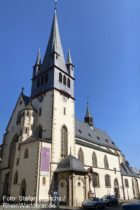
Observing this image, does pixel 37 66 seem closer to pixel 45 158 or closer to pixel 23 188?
pixel 45 158

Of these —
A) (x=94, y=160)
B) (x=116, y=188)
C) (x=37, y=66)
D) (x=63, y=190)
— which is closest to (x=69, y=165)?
(x=63, y=190)

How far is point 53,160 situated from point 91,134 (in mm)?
18639

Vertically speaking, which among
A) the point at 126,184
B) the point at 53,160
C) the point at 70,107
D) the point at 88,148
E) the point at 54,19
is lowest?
the point at 126,184

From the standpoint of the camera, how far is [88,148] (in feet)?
128

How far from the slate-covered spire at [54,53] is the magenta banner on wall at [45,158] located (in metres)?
15.6

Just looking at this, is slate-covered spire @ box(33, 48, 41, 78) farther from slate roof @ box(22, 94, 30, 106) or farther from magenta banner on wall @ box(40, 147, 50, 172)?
magenta banner on wall @ box(40, 147, 50, 172)

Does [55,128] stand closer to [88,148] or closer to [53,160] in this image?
[53,160]

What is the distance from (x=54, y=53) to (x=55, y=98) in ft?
31.6

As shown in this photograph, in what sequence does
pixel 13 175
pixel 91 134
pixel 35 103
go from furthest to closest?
pixel 91 134 → pixel 35 103 → pixel 13 175

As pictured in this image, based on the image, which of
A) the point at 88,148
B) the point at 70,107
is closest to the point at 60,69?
the point at 70,107

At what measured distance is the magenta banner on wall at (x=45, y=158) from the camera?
27.3m

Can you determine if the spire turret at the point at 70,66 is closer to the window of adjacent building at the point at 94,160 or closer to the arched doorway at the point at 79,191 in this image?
the window of adjacent building at the point at 94,160

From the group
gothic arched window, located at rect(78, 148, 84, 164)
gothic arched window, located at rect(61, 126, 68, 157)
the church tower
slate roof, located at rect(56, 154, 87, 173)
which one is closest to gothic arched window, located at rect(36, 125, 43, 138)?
the church tower

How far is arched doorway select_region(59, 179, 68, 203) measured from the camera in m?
26.2
